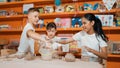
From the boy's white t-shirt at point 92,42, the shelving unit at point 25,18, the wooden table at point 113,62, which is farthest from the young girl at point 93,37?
the wooden table at point 113,62

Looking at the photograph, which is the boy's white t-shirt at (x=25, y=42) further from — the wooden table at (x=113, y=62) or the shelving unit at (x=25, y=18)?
the wooden table at (x=113, y=62)

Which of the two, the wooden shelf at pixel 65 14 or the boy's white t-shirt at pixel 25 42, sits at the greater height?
the wooden shelf at pixel 65 14

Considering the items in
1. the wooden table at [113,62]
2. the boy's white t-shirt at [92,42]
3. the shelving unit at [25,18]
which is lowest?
the wooden table at [113,62]

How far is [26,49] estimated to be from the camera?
6.88 feet

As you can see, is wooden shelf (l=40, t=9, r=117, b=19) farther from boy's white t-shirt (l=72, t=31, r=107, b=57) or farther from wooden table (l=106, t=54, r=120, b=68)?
wooden table (l=106, t=54, r=120, b=68)

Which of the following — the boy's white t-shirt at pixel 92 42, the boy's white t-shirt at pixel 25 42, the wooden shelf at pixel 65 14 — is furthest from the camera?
the wooden shelf at pixel 65 14

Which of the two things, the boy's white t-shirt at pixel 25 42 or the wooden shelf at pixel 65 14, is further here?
the wooden shelf at pixel 65 14

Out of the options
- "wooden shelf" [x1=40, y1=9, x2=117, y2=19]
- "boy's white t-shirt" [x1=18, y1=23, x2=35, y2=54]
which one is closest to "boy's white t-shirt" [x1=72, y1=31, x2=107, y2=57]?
"wooden shelf" [x1=40, y1=9, x2=117, y2=19]

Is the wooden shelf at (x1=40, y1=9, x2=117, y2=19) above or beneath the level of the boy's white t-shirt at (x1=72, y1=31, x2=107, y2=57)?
above

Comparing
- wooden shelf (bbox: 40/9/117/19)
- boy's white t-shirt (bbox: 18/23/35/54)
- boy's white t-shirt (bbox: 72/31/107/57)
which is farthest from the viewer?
wooden shelf (bbox: 40/9/117/19)

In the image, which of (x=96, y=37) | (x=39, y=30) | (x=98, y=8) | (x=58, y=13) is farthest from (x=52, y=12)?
(x=96, y=37)

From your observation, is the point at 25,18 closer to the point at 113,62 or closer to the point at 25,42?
the point at 25,42

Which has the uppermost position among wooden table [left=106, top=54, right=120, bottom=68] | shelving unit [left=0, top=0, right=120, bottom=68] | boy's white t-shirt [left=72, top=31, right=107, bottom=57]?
shelving unit [left=0, top=0, right=120, bottom=68]

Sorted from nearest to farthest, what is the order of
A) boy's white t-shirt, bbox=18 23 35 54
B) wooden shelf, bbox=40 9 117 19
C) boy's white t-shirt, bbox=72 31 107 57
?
boy's white t-shirt, bbox=18 23 35 54
boy's white t-shirt, bbox=72 31 107 57
wooden shelf, bbox=40 9 117 19
